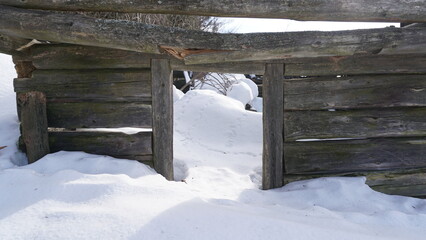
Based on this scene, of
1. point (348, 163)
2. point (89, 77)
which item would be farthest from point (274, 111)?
point (89, 77)

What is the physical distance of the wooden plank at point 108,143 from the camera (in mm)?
3371

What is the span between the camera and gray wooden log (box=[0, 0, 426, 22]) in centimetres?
285

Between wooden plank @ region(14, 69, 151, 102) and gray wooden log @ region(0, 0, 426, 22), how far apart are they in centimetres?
66

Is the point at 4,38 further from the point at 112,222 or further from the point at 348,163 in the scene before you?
the point at 348,163

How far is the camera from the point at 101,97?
3.34 metres

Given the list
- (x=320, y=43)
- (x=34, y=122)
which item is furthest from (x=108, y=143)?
(x=320, y=43)

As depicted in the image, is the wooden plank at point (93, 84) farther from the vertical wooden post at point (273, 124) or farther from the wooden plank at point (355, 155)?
the wooden plank at point (355, 155)

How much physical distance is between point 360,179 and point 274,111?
115cm

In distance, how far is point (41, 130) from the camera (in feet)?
10.7

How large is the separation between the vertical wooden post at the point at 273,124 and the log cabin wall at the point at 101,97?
100 centimetres

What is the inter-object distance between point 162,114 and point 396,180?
257cm

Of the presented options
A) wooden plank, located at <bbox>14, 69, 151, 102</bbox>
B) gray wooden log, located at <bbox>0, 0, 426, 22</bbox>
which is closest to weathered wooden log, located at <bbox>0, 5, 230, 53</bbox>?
gray wooden log, located at <bbox>0, 0, 426, 22</bbox>

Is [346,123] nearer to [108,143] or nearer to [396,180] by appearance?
[396,180]

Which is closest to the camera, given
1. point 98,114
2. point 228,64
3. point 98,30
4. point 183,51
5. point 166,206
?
point 166,206
